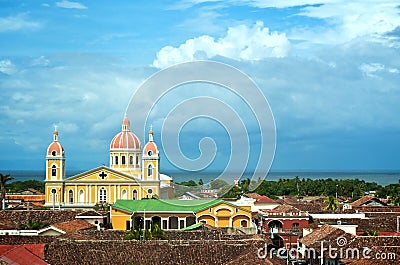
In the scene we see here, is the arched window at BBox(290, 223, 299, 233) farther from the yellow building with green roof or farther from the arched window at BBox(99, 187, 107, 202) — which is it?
the arched window at BBox(99, 187, 107, 202)

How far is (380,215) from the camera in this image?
44469mm

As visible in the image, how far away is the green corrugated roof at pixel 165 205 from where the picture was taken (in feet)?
153

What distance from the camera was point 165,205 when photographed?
49.4 meters

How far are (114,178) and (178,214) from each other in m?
18.9

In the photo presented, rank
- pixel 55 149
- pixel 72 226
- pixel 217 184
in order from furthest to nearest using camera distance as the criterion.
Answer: pixel 55 149 → pixel 72 226 → pixel 217 184

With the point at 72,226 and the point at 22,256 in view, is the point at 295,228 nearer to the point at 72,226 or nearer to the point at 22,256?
the point at 72,226

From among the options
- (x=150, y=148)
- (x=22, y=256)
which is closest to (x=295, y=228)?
(x=22, y=256)

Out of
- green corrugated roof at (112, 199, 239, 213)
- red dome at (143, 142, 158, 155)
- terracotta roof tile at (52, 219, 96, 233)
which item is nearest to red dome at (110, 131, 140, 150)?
red dome at (143, 142, 158, 155)

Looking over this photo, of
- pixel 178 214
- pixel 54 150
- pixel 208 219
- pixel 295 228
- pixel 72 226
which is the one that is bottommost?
pixel 295 228

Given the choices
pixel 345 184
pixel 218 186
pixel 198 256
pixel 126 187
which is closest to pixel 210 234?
pixel 218 186

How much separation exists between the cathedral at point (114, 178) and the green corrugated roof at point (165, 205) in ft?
47.9

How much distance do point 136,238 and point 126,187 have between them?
33.4m

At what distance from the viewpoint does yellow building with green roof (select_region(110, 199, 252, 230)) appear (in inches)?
1832

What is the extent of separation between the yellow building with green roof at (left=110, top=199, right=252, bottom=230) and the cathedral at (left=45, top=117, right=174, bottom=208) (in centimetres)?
1533
